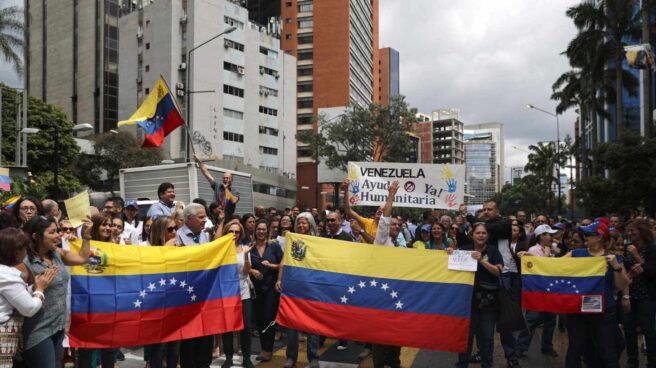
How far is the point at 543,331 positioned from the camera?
27.8ft

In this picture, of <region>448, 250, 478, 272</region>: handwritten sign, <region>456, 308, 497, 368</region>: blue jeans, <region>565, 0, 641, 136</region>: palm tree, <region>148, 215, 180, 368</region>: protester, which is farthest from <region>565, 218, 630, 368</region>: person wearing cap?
<region>565, 0, 641, 136</region>: palm tree

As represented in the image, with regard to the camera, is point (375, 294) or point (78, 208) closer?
point (375, 294)

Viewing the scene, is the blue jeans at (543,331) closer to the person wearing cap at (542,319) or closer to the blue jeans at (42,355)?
the person wearing cap at (542,319)

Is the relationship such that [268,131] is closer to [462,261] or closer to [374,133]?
[374,133]

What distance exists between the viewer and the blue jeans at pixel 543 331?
8.16 meters

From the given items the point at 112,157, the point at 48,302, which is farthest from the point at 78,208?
the point at 112,157

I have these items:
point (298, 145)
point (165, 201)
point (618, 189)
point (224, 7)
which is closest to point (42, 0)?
point (224, 7)

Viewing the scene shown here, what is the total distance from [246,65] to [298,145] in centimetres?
1975

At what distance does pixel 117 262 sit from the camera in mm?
6020

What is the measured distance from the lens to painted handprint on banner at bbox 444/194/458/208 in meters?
9.93

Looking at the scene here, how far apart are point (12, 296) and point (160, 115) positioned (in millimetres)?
8667

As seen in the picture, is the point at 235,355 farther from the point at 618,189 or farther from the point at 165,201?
the point at 618,189

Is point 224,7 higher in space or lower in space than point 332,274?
higher

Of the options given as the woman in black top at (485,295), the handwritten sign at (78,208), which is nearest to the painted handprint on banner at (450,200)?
the woman in black top at (485,295)
